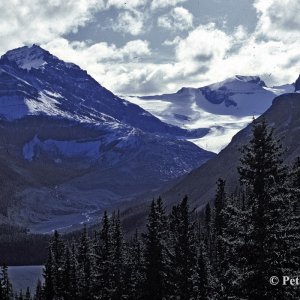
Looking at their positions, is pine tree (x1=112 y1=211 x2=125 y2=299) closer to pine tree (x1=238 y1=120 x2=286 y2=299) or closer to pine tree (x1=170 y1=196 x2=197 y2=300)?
pine tree (x1=170 y1=196 x2=197 y2=300)

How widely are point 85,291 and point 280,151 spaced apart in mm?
41573

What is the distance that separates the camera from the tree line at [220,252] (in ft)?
93.5

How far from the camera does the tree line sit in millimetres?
28500

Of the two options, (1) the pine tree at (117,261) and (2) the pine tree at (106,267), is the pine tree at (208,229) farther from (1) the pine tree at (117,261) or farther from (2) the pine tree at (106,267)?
(2) the pine tree at (106,267)

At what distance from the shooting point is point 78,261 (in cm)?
7906

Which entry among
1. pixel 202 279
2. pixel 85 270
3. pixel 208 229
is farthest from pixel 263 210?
pixel 208 229

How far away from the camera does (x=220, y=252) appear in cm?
7206

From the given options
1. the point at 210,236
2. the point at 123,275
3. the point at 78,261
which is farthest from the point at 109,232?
the point at 210,236

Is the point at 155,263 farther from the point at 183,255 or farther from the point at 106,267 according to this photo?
the point at 106,267

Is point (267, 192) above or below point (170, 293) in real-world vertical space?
above

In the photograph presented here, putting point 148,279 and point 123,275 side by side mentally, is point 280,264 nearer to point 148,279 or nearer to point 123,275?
point 148,279

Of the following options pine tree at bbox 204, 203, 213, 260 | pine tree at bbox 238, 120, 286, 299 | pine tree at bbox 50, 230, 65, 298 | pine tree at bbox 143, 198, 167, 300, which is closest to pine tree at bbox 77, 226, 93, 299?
pine tree at bbox 50, 230, 65, 298

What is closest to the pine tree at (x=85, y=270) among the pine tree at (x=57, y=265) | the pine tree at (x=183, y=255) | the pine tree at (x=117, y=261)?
the pine tree at (x=117, y=261)

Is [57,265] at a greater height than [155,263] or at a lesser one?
greater
